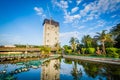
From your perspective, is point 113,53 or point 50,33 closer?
point 113,53

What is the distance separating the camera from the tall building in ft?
270

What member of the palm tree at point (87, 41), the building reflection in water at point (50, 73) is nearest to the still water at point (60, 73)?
the building reflection in water at point (50, 73)

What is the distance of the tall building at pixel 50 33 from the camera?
82325mm

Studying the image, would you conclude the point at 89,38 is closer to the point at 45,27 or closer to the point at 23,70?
the point at 45,27

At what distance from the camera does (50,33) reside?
84.2 m

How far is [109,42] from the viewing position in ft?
167

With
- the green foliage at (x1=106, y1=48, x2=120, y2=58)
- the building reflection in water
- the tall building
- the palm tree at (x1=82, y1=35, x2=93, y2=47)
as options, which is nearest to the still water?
the building reflection in water

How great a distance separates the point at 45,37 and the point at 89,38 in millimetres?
29954

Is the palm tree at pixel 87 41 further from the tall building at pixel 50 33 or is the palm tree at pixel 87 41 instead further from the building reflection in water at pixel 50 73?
the building reflection in water at pixel 50 73

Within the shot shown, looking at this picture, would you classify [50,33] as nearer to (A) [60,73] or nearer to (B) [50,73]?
(A) [60,73]

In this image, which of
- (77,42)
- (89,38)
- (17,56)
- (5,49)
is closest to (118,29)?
(89,38)

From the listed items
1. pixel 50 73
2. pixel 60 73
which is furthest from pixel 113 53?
pixel 50 73

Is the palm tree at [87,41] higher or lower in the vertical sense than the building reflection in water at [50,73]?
higher

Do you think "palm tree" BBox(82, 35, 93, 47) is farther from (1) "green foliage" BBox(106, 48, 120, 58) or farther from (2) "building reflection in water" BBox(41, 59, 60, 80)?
(2) "building reflection in water" BBox(41, 59, 60, 80)
